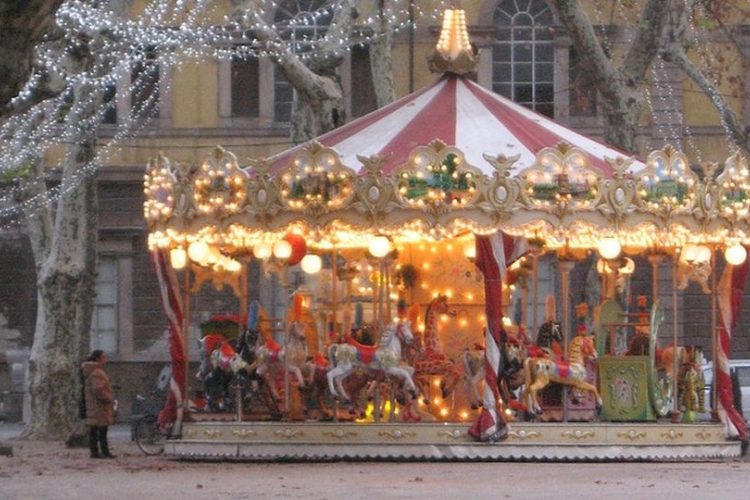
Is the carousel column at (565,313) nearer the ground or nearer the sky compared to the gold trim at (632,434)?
nearer the sky

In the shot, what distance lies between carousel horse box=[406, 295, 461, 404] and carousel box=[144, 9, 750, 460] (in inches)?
1.2

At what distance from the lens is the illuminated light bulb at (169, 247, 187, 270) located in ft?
86.8

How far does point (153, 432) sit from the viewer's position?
93.9 feet

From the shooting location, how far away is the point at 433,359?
25.6m

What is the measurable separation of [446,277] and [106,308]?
15.4 metres

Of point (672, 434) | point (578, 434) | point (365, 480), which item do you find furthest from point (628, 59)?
point (365, 480)

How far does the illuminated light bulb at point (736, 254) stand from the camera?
2588 centimetres

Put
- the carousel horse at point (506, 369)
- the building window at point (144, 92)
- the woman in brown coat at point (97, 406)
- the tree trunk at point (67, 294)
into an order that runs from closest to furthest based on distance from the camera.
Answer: the carousel horse at point (506, 369)
the woman in brown coat at point (97, 406)
the tree trunk at point (67, 294)
the building window at point (144, 92)

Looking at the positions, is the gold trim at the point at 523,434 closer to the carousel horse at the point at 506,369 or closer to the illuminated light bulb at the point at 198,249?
the carousel horse at the point at 506,369

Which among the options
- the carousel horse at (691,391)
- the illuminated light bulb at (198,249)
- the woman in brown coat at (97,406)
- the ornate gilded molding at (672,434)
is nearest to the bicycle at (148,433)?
the woman in brown coat at (97,406)

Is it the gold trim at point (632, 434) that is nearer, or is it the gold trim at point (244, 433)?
the gold trim at point (632, 434)

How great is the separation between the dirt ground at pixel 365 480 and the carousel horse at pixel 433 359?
1.77 m

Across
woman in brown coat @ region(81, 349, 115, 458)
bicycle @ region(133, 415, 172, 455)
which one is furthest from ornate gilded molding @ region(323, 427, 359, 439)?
bicycle @ region(133, 415, 172, 455)

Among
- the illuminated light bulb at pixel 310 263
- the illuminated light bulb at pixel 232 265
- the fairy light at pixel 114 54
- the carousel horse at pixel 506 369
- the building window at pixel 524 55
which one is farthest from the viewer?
the building window at pixel 524 55
